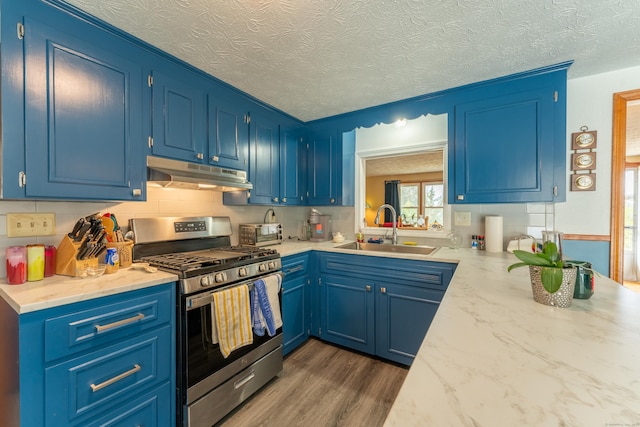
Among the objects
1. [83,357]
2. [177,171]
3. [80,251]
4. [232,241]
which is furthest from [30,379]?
[232,241]

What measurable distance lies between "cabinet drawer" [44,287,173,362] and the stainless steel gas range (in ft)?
0.37

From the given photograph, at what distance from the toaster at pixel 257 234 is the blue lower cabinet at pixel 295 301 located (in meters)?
0.36

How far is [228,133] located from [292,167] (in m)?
0.85

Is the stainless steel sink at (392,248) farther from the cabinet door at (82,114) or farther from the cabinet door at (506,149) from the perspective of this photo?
the cabinet door at (82,114)

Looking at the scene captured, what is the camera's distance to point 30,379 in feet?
3.24

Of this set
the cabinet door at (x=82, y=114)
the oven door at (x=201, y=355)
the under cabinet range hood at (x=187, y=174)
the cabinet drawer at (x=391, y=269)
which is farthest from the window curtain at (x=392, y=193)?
the cabinet door at (x=82, y=114)

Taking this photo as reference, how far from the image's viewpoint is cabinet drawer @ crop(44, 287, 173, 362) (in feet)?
3.41

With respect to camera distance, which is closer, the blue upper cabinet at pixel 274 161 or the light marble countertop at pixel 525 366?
the light marble countertop at pixel 525 366

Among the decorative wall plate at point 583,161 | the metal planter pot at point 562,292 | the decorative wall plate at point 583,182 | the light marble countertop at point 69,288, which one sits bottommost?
the light marble countertop at point 69,288

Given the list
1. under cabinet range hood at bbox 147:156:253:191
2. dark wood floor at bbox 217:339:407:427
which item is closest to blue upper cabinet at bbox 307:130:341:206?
under cabinet range hood at bbox 147:156:253:191

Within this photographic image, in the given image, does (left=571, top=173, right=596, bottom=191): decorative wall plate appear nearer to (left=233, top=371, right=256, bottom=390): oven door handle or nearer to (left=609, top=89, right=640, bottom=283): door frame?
(left=609, top=89, right=640, bottom=283): door frame

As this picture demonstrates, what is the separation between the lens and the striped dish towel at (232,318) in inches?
59.3

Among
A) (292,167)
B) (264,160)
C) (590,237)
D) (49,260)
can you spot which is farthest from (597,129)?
(49,260)

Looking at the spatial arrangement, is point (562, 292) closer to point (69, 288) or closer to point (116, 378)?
point (116, 378)
